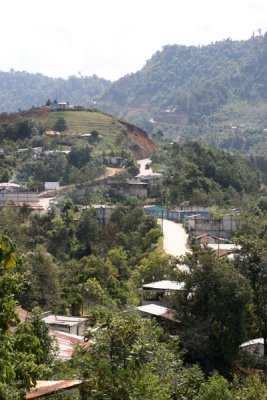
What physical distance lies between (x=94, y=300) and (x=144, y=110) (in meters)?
125

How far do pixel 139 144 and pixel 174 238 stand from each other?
2852cm

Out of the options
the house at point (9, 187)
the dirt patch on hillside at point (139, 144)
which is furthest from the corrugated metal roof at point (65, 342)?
the dirt patch on hillside at point (139, 144)

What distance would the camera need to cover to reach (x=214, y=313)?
1694cm

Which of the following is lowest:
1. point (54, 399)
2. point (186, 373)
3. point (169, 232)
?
point (169, 232)

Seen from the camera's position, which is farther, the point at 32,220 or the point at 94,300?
the point at 32,220

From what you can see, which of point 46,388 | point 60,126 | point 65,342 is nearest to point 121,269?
point 65,342

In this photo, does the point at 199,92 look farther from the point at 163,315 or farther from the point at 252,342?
the point at 252,342

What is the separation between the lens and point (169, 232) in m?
38.7

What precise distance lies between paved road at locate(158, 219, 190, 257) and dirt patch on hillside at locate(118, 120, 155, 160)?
2081 cm

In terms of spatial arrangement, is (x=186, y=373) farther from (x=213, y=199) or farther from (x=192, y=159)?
(x=192, y=159)

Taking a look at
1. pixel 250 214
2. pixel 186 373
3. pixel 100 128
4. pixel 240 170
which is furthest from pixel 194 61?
pixel 186 373

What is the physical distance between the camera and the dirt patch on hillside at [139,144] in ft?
206

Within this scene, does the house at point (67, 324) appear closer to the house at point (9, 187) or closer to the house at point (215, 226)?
the house at point (215, 226)

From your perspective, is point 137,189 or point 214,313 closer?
point 214,313
